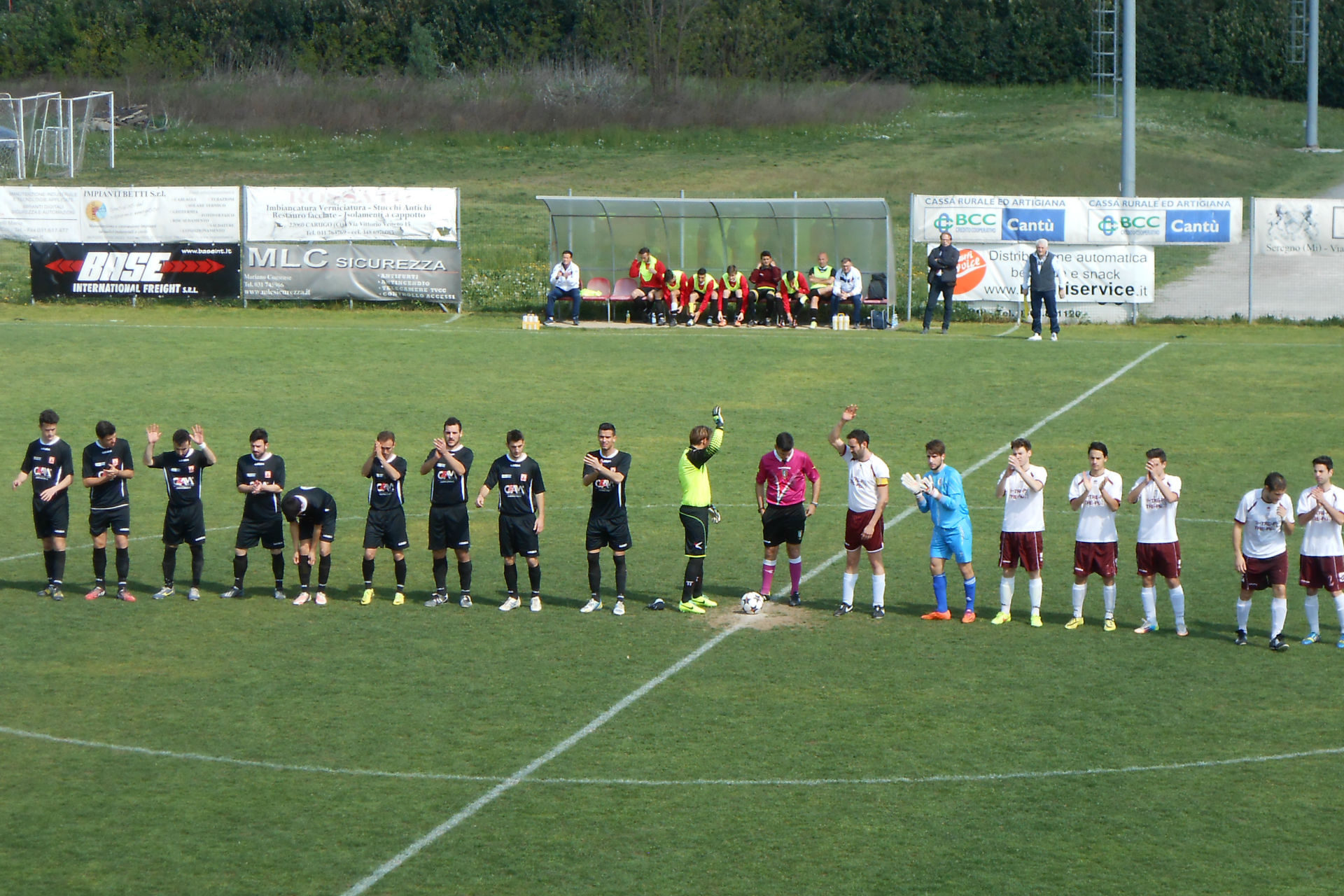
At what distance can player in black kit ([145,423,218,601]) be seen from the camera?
51.3ft

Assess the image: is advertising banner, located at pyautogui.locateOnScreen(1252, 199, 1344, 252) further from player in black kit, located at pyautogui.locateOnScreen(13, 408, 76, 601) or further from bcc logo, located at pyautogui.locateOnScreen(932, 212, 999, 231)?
player in black kit, located at pyautogui.locateOnScreen(13, 408, 76, 601)

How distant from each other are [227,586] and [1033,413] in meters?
14.2

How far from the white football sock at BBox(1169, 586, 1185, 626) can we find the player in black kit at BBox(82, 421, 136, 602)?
10312 millimetres

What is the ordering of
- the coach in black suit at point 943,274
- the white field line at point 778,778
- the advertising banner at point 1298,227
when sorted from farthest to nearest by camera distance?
the advertising banner at point 1298,227, the coach in black suit at point 943,274, the white field line at point 778,778

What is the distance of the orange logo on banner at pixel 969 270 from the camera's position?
3541 centimetres

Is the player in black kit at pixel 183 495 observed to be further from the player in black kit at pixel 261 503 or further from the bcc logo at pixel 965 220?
the bcc logo at pixel 965 220

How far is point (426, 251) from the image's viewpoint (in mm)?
36844

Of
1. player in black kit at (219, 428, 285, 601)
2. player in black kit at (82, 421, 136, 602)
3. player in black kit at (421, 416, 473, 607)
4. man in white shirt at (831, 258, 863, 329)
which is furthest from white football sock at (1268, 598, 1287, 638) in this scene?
man in white shirt at (831, 258, 863, 329)

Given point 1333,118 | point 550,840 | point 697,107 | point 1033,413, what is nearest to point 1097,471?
point 550,840

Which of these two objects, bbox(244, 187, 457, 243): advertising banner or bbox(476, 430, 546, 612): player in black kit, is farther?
bbox(244, 187, 457, 243): advertising banner

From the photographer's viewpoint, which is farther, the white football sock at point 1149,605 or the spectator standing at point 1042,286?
the spectator standing at point 1042,286

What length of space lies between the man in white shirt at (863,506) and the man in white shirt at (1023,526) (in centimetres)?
114

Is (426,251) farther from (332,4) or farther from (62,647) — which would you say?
(332,4)

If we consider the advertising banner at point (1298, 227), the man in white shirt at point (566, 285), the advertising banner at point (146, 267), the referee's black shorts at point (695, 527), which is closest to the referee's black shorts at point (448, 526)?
the referee's black shorts at point (695, 527)
